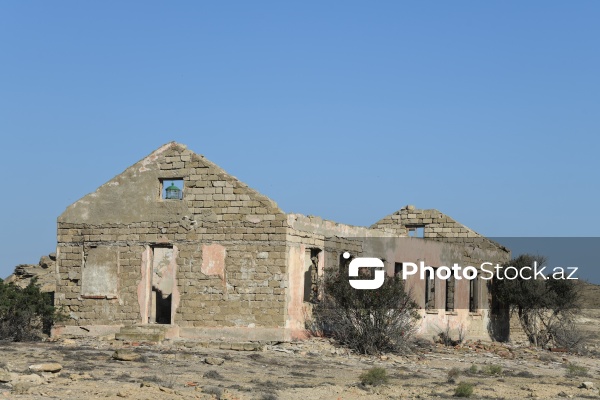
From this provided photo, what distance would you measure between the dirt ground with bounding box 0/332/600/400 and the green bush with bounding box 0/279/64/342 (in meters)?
0.91

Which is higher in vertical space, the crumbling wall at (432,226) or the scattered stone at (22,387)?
the crumbling wall at (432,226)

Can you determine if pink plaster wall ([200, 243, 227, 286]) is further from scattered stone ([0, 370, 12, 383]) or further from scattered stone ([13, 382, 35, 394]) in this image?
scattered stone ([13, 382, 35, 394])

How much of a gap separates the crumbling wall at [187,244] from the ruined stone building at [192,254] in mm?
24

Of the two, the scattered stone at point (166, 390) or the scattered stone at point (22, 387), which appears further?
the scattered stone at point (166, 390)

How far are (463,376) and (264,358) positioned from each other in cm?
418

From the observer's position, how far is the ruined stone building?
22.3m

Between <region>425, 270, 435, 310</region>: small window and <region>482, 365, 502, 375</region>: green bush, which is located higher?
<region>425, 270, 435, 310</region>: small window

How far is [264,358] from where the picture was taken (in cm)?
2006

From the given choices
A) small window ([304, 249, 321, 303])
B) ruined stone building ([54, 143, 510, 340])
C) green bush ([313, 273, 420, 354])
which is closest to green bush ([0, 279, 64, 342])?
ruined stone building ([54, 143, 510, 340])

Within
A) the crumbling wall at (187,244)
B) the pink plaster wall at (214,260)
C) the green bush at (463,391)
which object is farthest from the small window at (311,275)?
the green bush at (463,391)

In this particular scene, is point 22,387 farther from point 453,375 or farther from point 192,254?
point 192,254

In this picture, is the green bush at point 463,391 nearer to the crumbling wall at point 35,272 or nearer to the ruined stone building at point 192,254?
the ruined stone building at point 192,254

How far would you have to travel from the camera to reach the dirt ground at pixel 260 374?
14.7 m

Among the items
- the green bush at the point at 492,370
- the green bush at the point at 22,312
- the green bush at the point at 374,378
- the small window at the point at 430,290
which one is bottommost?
the green bush at the point at 492,370
